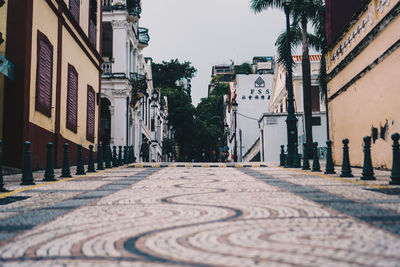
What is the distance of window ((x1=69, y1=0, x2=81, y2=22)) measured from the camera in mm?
17716

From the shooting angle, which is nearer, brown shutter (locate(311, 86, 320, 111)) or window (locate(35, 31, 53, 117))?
window (locate(35, 31, 53, 117))

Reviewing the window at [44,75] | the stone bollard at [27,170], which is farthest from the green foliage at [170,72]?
the stone bollard at [27,170]

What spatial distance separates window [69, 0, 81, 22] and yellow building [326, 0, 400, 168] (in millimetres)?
9789

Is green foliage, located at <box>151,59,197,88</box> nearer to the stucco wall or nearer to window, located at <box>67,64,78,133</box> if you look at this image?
window, located at <box>67,64,78,133</box>

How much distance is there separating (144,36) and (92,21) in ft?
53.8

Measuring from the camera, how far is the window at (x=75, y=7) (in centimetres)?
1772

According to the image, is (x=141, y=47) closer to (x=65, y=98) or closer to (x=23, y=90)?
(x=65, y=98)

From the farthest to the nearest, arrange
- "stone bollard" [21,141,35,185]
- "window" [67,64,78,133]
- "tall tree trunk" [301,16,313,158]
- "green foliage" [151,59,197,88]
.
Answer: "green foliage" [151,59,197,88] < "tall tree trunk" [301,16,313,158] < "window" [67,64,78,133] < "stone bollard" [21,141,35,185]

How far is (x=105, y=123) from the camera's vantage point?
3123 centimetres

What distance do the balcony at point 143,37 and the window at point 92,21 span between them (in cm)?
1489

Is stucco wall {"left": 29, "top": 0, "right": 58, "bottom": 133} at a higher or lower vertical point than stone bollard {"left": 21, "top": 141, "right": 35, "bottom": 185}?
higher

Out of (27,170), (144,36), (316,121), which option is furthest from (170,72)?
(27,170)

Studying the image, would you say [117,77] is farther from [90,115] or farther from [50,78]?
[50,78]

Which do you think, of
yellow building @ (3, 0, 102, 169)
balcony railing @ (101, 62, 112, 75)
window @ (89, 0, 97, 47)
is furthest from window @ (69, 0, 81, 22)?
balcony railing @ (101, 62, 112, 75)
